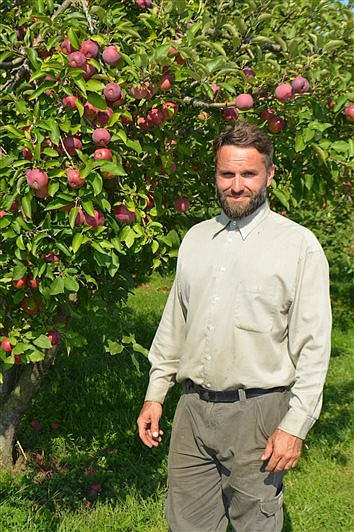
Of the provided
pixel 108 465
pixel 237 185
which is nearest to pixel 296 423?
pixel 237 185

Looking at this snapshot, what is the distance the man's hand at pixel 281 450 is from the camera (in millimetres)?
2070

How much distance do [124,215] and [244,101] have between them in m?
0.61

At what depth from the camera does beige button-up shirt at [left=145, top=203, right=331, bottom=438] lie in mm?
2061

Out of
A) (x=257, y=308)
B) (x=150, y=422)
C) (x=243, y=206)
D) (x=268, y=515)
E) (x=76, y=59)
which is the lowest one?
(x=268, y=515)

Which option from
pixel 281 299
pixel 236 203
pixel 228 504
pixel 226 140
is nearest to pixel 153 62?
pixel 226 140

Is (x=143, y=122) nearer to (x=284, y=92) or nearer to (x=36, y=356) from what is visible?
(x=284, y=92)

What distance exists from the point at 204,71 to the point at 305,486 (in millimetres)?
2468

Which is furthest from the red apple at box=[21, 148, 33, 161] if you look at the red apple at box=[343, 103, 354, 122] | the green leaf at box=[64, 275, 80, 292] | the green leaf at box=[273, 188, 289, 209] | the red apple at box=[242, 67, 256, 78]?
the red apple at box=[343, 103, 354, 122]

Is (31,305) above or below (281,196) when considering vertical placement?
below

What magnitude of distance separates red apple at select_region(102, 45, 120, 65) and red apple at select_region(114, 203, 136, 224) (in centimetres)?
52

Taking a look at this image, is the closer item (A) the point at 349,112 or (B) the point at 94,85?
(B) the point at 94,85

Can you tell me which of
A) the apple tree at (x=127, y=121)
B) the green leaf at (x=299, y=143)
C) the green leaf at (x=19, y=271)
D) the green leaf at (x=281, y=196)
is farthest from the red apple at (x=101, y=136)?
the green leaf at (x=281, y=196)

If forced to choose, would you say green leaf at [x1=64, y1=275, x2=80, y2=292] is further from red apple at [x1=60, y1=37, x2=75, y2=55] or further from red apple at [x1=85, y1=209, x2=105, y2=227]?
red apple at [x1=60, y1=37, x2=75, y2=55]

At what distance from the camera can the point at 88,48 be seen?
7.29ft
